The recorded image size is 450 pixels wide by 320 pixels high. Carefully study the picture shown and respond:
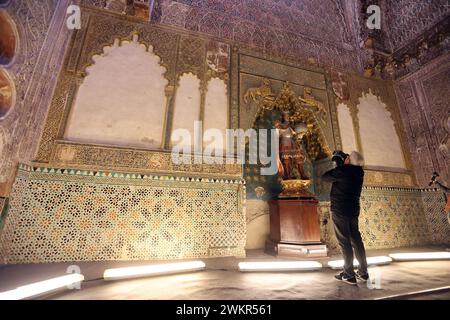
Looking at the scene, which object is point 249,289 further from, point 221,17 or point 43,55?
point 221,17

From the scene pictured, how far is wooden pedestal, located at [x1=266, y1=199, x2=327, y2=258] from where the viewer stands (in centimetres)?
316

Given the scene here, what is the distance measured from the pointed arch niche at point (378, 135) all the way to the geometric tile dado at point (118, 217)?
3.27m

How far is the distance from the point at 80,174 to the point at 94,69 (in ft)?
5.64

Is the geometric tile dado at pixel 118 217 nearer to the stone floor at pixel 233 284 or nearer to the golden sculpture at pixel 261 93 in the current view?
the stone floor at pixel 233 284

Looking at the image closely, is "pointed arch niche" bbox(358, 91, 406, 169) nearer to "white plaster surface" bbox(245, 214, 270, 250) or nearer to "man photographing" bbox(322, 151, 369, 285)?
"white plaster surface" bbox(245, 214, 270, 250)

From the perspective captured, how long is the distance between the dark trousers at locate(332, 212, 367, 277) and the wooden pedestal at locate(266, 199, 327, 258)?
1.11 m

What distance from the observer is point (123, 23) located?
3.70m

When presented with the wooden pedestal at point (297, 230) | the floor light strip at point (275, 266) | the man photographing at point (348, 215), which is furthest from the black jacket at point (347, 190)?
the wooden pedestal at point (297, 230)

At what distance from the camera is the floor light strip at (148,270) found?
2047 millimetres

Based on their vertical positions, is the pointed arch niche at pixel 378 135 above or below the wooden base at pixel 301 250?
above

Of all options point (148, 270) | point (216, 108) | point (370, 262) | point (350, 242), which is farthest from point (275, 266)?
point (216, 108)

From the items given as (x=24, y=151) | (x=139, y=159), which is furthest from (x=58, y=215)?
(x=139, y=159)

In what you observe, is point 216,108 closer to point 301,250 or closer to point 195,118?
point 195,118

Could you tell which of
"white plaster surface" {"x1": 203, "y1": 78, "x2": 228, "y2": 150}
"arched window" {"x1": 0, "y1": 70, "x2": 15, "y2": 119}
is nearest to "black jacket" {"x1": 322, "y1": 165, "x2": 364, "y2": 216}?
"white plaster surface" {"x1": 203, "y1": 78, "x2": 228, "y2": 150}
